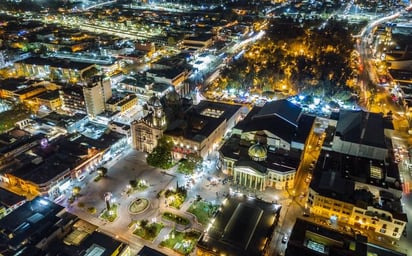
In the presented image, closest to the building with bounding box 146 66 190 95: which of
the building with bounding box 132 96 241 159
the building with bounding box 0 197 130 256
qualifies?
the building with bounding box 132 96 241 159

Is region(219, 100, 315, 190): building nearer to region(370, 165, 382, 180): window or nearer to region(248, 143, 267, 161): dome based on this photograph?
region(248, 143, 267, 161): dome

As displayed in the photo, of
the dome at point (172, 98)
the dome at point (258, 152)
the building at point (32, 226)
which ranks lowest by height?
the building at point (32, 226)

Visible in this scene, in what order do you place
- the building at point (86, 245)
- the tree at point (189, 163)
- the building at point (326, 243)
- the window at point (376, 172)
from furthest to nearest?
the tree at point (189, 163) < the window at point (376, 172) < the building at point (326, 243) < the building at point (86, 245)

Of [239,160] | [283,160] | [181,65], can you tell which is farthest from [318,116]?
[181,65]

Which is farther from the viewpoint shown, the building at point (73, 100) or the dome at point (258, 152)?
the building at point (73, 100)

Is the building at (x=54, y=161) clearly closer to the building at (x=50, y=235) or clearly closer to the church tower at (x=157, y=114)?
the building at (x=50, y=235)

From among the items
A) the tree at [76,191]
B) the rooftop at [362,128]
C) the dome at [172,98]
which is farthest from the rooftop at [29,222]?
the rooftop at [362,128]

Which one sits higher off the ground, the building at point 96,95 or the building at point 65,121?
the building at point 96,95
